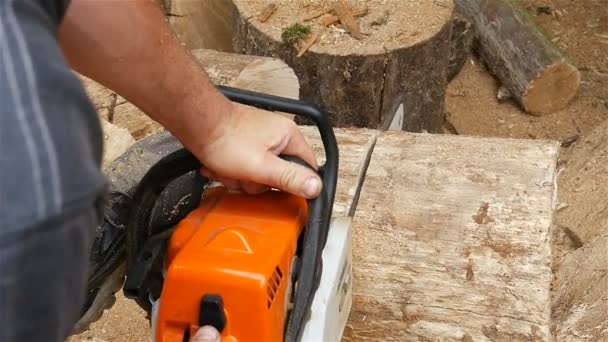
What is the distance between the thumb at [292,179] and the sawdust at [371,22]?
1.44 meters

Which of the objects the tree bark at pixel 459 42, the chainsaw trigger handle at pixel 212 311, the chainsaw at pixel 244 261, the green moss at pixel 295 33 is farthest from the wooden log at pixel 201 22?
the chainsaw trigger handle at pixel 212 311

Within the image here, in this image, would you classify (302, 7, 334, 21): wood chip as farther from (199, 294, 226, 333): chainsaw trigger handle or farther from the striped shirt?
the striped shirt

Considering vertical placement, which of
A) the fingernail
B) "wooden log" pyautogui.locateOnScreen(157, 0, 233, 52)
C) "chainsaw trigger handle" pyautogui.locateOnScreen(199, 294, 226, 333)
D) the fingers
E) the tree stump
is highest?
the fingers

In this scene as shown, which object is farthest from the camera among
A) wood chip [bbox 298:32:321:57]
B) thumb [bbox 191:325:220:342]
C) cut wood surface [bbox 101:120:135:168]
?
wood chip [bbox 298:32:321:57]

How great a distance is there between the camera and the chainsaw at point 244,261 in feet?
3.95

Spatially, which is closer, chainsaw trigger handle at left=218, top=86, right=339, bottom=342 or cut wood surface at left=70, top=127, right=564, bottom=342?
chainsaw trigger handle at left=218, top=86, right=339, bottom=342

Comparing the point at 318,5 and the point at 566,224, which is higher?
the point at 318,5

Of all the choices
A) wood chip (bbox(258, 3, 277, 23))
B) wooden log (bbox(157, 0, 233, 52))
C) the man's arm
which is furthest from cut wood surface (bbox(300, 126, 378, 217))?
wooden log (bbox(157, 0, 233, 52))

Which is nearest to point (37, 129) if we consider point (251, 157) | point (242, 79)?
point (251, 157)

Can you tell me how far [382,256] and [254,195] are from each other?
14.8 inches

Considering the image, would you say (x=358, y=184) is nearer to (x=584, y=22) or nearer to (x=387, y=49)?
(x=387, y=49)

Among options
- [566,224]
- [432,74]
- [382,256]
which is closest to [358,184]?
[382,256]

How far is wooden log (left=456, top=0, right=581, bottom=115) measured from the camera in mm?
3887

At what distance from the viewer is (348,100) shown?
2.83 meters
